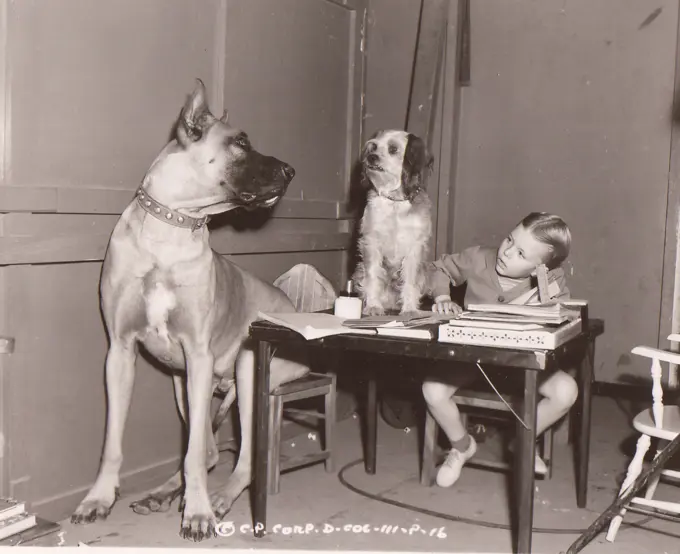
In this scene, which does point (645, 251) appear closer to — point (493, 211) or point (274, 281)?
point (493, 211)

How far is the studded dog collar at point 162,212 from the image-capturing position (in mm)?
2791

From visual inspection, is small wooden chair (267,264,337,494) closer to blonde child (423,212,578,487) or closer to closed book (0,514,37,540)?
blonde child (423,212,578,487)

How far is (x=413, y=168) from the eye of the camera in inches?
123

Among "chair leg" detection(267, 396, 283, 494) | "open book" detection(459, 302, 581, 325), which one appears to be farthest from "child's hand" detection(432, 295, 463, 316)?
"chair leg" detection(267, 396, 283, 494)

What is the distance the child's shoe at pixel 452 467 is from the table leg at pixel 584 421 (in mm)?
505

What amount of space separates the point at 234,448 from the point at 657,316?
2.79 metres

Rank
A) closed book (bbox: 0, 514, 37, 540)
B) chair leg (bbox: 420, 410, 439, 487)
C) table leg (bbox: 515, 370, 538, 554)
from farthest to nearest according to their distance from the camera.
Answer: chair leg (bbox: 420, 410, 439, 487)
closed book (bbox: 0, 514, 37, 540)
table leg (bbox: 515, 370, 538, 554)

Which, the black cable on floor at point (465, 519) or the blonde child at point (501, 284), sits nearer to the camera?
the black cable on floor at point (465, 519)

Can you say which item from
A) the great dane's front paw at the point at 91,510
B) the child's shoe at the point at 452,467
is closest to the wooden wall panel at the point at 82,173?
the great dane's front paw at the point at 91,510

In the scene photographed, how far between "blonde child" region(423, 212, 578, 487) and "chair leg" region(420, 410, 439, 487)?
0.18 ft

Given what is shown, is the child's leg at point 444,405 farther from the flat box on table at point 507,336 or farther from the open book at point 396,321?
the flat box on table at point 507,336

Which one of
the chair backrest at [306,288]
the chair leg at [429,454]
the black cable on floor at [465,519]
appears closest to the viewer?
the black cable on floor at [465,519]

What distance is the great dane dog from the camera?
2797 mm

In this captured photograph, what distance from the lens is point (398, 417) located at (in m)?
4.49
